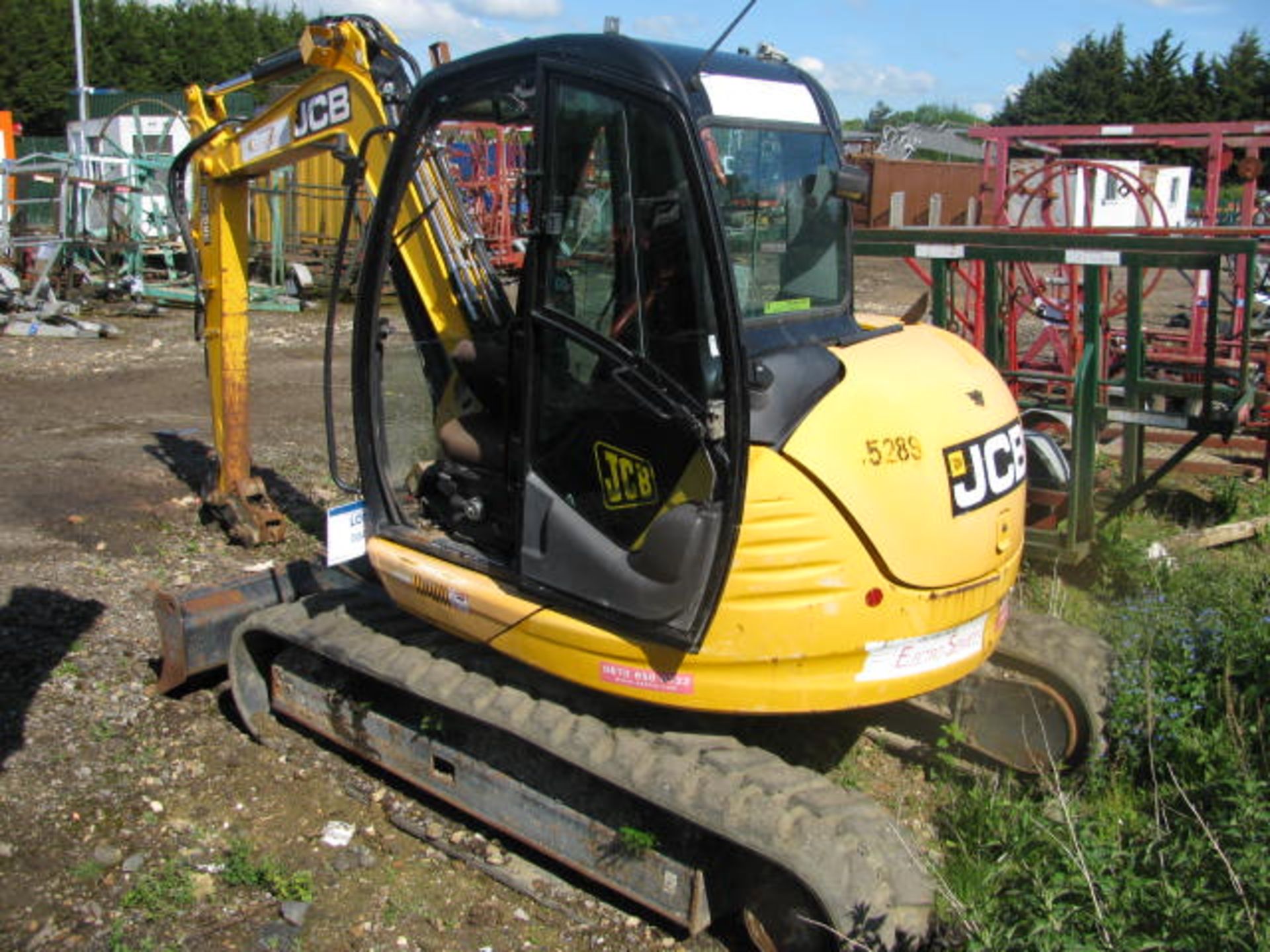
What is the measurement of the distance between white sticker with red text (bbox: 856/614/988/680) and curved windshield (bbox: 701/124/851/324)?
3.33ft

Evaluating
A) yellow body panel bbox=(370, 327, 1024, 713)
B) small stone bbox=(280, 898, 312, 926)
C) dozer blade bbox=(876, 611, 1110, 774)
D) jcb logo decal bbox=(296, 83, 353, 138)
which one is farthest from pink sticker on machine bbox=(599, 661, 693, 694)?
jcb logo decal bbox=(296, 83, 353, 138)

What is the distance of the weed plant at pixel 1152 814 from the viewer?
9.62 ft

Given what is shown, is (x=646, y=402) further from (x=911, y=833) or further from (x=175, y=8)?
(x=175, y=8)

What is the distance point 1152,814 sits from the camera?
4.11m

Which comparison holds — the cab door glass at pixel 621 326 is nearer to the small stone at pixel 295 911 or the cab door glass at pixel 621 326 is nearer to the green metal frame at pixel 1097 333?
the small stone at pixel 295 911

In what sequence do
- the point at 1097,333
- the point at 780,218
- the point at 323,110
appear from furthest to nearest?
the point at 1097,333 < the point at 323,110 < the point at 780,218

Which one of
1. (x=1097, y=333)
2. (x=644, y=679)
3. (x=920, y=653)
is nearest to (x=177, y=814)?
(x=644, y=679)

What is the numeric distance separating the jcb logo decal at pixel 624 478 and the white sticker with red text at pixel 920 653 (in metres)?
0.78

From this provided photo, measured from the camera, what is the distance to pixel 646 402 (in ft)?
11.1

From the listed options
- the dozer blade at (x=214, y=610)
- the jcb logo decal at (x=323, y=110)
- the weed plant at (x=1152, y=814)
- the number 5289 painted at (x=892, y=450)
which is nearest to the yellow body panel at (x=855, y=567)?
the number 5289 painted at (x=892, y=450)

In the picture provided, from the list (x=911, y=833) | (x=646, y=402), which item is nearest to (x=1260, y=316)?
(x=911, y=833)

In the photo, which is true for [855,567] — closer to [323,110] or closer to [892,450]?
[892,450]

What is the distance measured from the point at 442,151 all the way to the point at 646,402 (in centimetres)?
177

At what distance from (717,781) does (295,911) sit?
54.6 inches
